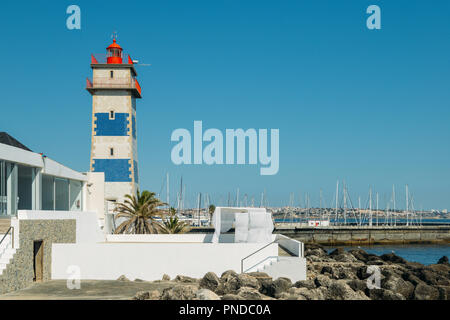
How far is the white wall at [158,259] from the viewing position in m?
22.3

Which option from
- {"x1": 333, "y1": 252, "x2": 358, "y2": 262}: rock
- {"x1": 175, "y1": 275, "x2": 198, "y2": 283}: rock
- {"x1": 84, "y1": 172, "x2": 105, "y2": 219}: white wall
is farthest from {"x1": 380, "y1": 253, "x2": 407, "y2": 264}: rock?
{"x1": 84, "y1": 172, "x2": 105, "y2": 219}: white wall

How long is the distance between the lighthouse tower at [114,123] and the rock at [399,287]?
73.8 ft

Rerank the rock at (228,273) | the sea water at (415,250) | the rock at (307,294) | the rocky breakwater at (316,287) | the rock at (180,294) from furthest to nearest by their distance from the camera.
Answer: the sea water at (415,250) → the rock at (228,273) → the rock at (307,294) → the rocky breakwater at (316,287) → the rock at (180,294)

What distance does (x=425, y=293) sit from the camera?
808 inches

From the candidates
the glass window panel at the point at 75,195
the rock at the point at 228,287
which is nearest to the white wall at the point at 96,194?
the glass window panel at the point at 75,195

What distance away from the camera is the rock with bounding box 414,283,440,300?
20453mm

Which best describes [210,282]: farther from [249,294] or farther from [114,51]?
[114,51]

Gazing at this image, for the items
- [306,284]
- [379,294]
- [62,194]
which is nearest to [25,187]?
[62,194]

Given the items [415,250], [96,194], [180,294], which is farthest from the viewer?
[415,250]

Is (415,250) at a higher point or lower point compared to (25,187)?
lower

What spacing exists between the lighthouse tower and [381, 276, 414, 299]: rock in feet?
73.8

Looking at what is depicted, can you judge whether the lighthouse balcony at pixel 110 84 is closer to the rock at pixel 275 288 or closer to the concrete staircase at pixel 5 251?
the concrete staircase at pixel 5 251

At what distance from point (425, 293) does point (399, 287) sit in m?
0.97
